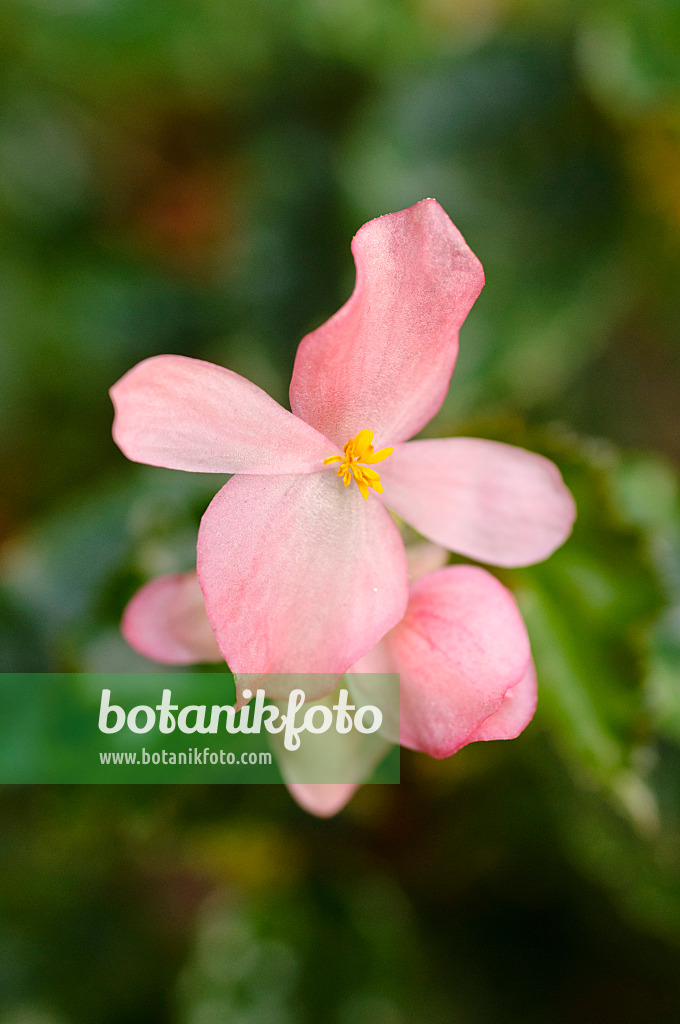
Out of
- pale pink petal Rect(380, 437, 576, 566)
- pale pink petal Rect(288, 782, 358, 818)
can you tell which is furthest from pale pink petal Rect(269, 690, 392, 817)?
pale pink petal Rect(380, 437, 576, 566)

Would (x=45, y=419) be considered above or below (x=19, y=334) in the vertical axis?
below

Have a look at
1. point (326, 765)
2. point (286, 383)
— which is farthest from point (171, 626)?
point (286, 383)

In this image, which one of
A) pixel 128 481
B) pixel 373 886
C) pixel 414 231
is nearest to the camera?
pixel 414 231

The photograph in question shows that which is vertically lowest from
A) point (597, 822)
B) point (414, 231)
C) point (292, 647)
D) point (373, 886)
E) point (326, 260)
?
point (373, 886)

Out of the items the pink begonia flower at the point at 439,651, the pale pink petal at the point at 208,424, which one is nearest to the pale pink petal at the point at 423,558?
the pink begonia flower at the point at 439,651

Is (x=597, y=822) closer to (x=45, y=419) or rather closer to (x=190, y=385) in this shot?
(x=190, y=385)

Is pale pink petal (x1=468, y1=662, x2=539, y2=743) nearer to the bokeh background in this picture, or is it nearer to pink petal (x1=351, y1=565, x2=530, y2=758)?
pink petal (x1=351, y1=565, x2=530, y2=758)

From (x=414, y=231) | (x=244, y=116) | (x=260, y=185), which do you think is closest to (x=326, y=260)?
(x=260, y=185)

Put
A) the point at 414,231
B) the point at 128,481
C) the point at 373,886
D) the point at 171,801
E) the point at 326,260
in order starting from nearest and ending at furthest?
the point at 414,231 → the point at 171,801 → the point at 128,481 → the point at 373,886 → the point at 326,260
